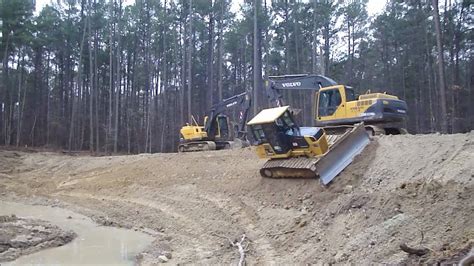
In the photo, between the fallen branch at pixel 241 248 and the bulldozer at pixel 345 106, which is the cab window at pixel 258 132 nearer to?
the fallen branch at pixel 241 248

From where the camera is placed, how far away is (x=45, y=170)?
68.5ft

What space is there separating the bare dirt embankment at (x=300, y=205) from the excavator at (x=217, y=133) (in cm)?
399

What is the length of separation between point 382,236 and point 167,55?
117 ft

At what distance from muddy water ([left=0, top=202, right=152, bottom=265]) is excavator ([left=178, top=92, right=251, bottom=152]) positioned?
9048mm

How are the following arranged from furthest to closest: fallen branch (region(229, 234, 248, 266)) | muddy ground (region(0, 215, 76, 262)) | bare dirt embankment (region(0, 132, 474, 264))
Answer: muddy ground (region(0, 215, 76, 262))
fallen branch (region(229, 234, 248, 266))
bare dirt embankment (region(0, 132, 474, 264))

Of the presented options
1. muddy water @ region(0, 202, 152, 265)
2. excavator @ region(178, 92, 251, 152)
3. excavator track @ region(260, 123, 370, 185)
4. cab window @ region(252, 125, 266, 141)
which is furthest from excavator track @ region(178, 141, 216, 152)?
cab window @ region(252, 125, 266, 141)

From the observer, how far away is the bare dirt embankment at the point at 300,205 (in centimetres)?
633

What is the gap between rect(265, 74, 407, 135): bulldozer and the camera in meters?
13.6

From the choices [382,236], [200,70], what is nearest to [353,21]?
[200,70]

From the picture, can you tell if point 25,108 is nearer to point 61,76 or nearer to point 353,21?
point 61,76

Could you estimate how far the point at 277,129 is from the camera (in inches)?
422

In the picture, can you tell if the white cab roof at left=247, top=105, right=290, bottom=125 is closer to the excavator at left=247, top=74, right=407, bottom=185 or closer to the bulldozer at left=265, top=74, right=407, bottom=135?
the excavator at left=247, top=74, right=407, bottom=185

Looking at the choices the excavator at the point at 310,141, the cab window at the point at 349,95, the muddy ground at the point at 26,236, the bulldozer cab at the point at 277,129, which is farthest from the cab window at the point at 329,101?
the muddy ground at the point at 26,236

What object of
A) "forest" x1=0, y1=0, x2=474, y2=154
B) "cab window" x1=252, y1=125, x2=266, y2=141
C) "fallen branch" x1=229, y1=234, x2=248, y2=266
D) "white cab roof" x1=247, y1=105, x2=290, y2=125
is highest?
"forest" x1=0, y1=0, x2=474, y2=154
